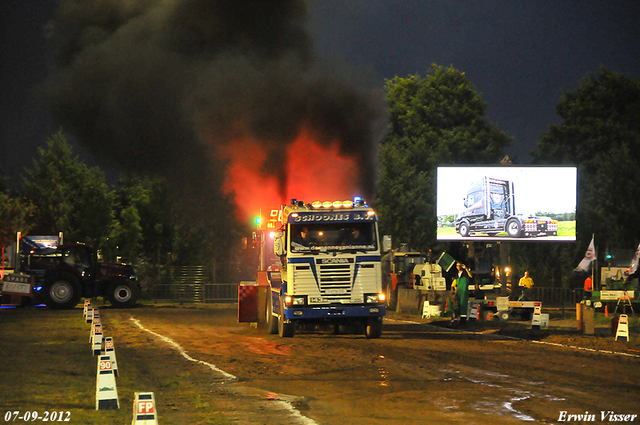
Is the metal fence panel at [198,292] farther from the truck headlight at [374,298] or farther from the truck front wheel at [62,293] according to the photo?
the truck headlight at [374,298]

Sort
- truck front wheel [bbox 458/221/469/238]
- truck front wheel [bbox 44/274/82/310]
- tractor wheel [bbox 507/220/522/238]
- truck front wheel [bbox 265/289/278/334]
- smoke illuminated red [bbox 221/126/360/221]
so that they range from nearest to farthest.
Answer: truck front wheel [bbox 265/289/278/334] < smoke illuminated red [bbox 221/126/360/221] < truck front wheel [bbox 44/274/82/310] < tractor wheel [bbox 507/220/522/238] < truck front wheel [bbox 458/221/469/238]

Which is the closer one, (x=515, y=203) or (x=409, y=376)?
(x=409, y=376)

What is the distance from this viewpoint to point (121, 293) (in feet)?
111

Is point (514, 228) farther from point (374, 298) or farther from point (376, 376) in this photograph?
point (376, 376)

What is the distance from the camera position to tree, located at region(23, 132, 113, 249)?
49375 mm

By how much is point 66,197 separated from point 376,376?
41.8 m

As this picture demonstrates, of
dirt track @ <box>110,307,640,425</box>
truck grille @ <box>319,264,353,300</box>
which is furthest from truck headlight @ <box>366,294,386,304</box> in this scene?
dirt track @ <box>110,307,640,425</box>

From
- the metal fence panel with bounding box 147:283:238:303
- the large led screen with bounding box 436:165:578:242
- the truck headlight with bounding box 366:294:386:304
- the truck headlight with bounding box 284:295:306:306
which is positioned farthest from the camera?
the metal fence panel with bounding box 147:283:238:303

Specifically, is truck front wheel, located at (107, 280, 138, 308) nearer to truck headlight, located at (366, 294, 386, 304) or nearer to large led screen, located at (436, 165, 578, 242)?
large led screen, located at (436, 165, 578, 242)

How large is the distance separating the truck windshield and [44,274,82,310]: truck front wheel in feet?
56.1

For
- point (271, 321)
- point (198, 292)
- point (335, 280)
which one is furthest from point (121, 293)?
point (335, 280)

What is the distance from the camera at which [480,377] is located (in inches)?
478

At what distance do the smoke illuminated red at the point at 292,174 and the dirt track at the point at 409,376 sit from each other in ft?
34.9

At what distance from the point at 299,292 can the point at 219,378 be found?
658cm
